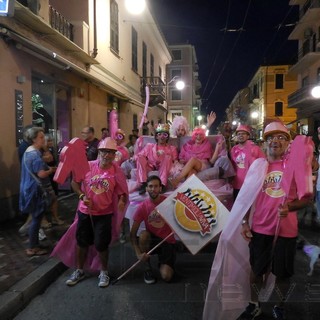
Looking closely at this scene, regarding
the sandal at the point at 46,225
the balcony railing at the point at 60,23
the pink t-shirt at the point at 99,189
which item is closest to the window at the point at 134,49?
the balcony railing at the point at 60,23

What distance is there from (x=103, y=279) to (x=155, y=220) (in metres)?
0.96

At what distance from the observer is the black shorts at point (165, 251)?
4711 mm

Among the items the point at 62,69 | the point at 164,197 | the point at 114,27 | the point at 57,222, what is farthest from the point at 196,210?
the point at 114,27

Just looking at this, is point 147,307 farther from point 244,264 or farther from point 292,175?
point 292,175

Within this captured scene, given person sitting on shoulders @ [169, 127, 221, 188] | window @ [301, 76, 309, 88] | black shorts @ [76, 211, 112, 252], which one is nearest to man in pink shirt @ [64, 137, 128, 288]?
black shorts @ [76, 211, 112, 252]

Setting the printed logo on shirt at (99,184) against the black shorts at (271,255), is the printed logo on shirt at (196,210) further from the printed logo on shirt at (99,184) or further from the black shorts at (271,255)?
the black shorts at (271,255)

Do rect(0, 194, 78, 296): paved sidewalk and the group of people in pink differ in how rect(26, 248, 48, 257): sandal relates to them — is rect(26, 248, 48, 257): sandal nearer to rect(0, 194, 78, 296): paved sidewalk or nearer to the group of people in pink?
rect(0, 194, 78, 296): paved sidewalk

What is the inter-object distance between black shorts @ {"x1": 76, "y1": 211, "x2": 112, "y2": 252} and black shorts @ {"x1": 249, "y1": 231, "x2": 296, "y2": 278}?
177 cm

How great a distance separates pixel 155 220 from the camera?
187 inches

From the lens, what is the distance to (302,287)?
440 cm

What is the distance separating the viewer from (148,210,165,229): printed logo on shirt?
4754 millimetres

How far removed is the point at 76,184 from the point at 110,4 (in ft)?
38.4

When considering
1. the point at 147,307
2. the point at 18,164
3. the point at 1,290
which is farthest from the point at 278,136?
the point at 18,164

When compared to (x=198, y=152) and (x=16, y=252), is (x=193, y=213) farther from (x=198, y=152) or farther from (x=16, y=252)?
(x=16, y=252)
